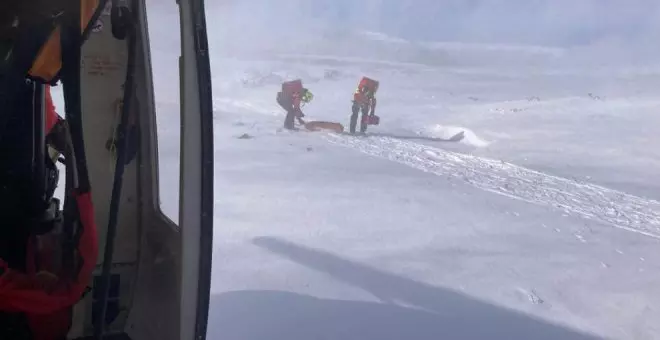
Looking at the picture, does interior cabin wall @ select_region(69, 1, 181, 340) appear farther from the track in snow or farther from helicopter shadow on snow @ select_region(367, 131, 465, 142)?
helicopter shadow on snow @ select_region(367, 131, 465, 142)

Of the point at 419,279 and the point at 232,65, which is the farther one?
the point at 232,65

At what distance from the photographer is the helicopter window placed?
237 centimetres

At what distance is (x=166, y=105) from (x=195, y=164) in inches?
30.5

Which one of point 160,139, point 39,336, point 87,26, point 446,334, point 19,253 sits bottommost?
point 446,334

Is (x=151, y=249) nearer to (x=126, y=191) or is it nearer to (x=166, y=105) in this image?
(x=126, y=191)

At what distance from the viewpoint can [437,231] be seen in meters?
6.79

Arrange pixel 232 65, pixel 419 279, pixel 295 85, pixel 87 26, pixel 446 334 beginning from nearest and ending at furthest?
pixel 87 26
pixel 446 334
pixel 419 279
pixel 295 85
pixel 232 65

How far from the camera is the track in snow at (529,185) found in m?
8.13

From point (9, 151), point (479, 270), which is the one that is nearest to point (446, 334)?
point (479, 270)

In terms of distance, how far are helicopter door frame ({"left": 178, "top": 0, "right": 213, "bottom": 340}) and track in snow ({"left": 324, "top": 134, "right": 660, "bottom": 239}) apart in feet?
21.4

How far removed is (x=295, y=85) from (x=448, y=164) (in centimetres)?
467

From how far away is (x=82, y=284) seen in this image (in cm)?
204

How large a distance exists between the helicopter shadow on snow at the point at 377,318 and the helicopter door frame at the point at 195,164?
2.25m

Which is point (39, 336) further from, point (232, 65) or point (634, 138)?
point (232, 65)
